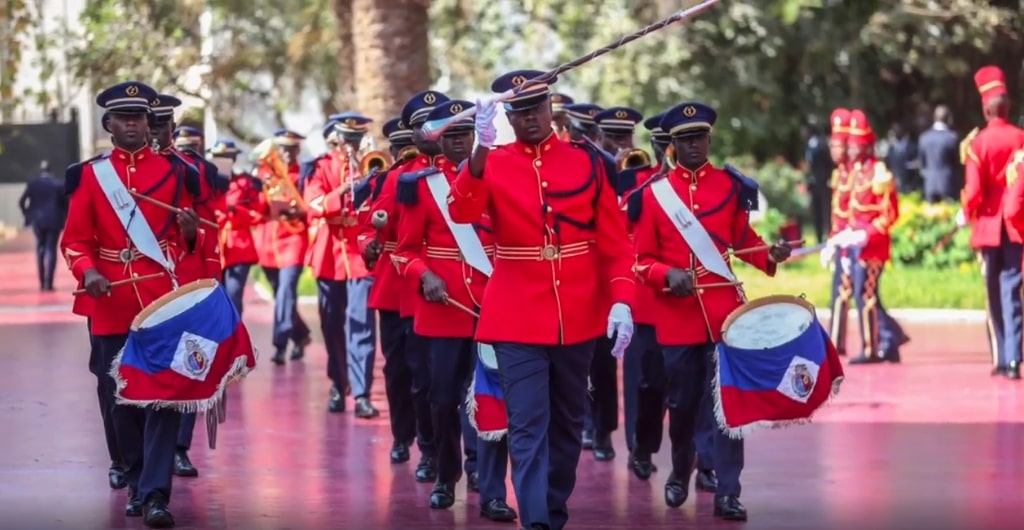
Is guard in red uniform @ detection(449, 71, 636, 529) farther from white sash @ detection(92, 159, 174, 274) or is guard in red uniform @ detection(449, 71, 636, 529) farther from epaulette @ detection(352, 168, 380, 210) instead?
epaulette @ detection(352, 168, 380, 210)

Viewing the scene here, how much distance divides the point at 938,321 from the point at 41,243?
13.2m

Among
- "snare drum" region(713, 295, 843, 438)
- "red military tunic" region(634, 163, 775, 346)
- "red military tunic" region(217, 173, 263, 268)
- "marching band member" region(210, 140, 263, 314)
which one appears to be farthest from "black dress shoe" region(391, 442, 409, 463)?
"red military tunic" region(217, 173, 263, 268)

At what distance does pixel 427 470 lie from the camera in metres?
12.1

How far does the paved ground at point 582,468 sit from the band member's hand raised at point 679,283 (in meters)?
1.12

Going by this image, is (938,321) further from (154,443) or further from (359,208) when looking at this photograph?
(154,443)

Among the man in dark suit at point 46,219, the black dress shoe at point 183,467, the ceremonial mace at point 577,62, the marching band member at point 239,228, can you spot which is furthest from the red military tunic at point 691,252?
the man in dark suit at point 46,219

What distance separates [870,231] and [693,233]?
292 inches

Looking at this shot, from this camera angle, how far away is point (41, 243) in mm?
29703

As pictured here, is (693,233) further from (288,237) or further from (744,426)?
(288,237)

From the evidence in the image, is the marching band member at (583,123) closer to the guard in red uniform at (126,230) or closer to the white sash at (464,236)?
the white sash at (464,236)

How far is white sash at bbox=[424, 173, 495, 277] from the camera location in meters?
11.2

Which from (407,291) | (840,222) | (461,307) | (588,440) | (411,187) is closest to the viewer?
(461,307)

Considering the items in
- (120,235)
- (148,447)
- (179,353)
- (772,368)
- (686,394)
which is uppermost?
(120,235)

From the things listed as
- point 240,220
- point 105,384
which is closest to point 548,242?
point 105,384
